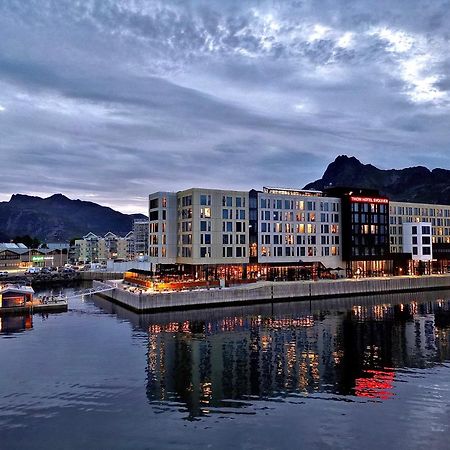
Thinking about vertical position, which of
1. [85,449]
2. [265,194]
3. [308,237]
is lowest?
[85,449]

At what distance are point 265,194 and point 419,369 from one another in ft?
258

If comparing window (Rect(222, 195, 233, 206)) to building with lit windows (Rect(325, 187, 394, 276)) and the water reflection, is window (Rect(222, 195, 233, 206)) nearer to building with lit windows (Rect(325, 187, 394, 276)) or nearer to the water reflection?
the water reflection

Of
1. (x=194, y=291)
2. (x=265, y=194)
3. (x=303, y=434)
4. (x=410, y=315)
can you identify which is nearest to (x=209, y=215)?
(x=265, y=194)

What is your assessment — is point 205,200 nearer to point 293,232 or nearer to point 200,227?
point 200,227

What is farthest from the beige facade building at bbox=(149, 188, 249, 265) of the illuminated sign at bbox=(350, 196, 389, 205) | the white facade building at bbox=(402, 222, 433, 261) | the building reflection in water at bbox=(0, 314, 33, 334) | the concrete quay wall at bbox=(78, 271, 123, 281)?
the white facade building at bbox=(402, 222, 433, 261)

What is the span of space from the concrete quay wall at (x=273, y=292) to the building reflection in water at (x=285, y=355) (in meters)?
12.4

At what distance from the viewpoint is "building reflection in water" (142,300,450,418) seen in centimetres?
4141

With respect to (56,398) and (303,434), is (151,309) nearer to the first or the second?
(56,398)

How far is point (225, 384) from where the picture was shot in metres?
43.3

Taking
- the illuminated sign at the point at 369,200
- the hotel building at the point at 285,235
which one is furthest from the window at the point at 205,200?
the illuminated sign at the point at 369,200

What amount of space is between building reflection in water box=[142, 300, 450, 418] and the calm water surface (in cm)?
17

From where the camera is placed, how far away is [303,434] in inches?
1258

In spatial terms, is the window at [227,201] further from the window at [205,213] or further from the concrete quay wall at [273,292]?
the concrete quay wall at [273,292]

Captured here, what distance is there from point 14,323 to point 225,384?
1969 inches
